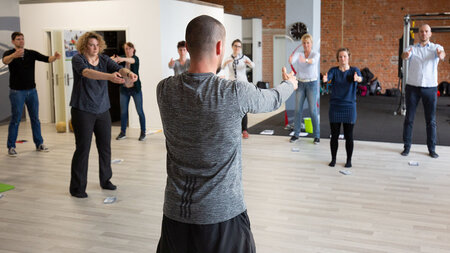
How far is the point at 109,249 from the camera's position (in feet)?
11.2

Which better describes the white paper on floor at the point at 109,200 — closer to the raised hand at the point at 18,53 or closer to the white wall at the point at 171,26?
the raised hand at the point at 18,53

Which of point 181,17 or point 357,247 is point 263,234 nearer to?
point 357,247

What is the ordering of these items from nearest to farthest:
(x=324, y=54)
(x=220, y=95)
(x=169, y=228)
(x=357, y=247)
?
(x=220, y=95) → (x=169, y=228) → (x=357, y=247) → (x=324, y=54)

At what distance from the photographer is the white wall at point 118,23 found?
8617 millimetres

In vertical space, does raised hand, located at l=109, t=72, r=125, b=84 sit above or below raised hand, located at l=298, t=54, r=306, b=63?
below

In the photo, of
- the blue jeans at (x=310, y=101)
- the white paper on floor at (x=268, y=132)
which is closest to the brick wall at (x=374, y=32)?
the white paper on floor at (x=268, y=132)

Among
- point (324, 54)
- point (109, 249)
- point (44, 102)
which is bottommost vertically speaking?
point (109, 249)

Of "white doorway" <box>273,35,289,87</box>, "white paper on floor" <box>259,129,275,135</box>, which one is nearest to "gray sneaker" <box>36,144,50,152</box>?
"white paper on floor" <box>259,129,275,135</box>

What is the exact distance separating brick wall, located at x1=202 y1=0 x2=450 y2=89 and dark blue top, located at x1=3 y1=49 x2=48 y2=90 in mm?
9989

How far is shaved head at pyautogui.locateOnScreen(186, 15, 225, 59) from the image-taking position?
171 centimetres

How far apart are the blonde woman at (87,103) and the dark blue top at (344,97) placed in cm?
261

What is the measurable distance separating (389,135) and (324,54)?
27.0 feet

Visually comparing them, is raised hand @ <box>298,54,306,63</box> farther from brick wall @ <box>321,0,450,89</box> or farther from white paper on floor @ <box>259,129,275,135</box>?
brick wall @ <box>321,0,450,89</box>

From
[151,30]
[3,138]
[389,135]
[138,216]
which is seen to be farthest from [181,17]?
[138,216]
